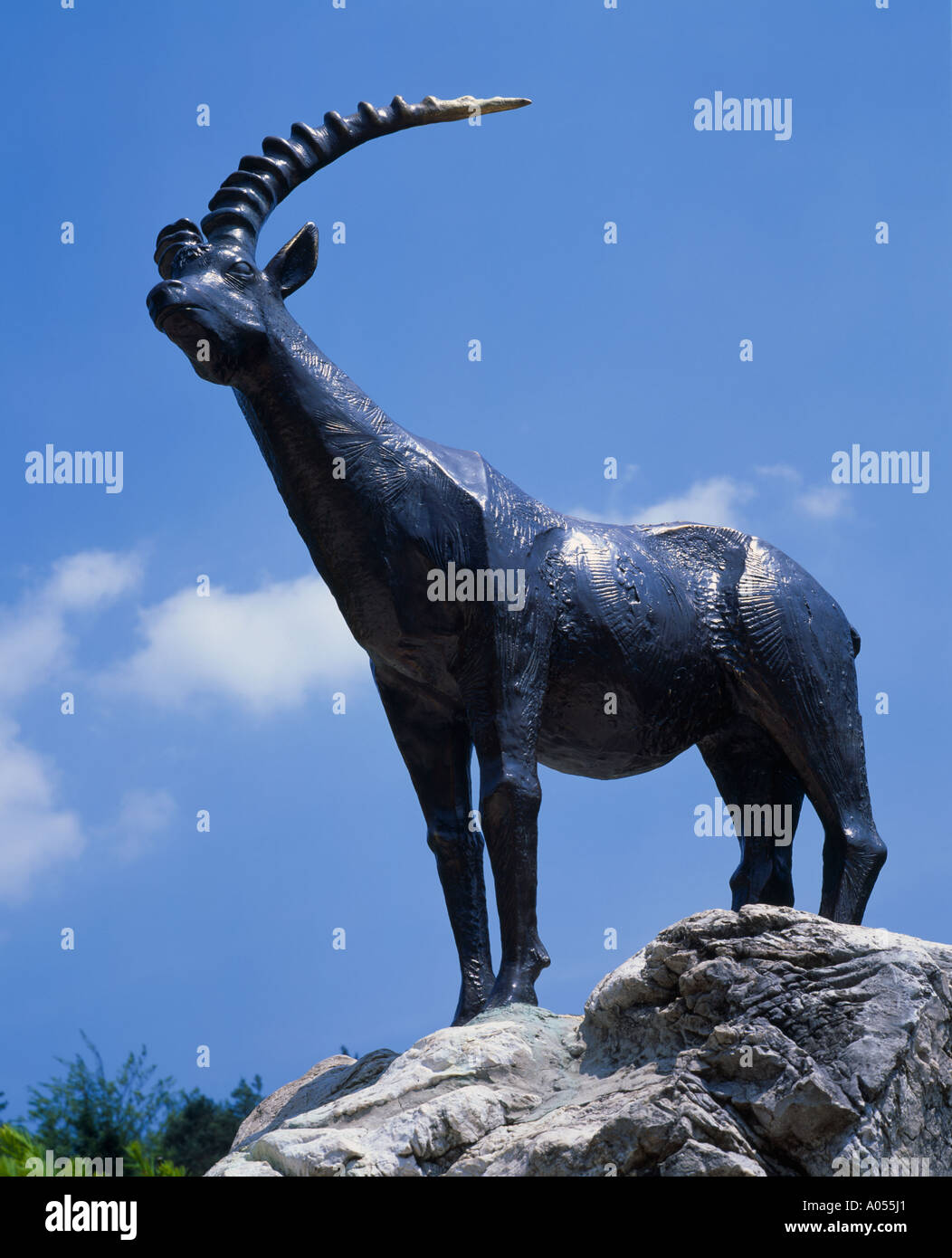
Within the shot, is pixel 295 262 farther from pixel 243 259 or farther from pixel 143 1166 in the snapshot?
pixel 143 1166

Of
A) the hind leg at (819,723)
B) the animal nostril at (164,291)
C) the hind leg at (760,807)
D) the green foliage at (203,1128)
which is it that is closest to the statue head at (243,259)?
the animal nostril at (164,291)

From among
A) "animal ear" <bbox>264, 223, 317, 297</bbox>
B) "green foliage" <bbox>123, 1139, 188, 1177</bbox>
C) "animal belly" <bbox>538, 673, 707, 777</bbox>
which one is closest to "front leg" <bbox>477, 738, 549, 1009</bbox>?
"animal belly" <bbox>538, 673, 707, 777</bbox>

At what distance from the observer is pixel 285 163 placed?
8367 millimetres

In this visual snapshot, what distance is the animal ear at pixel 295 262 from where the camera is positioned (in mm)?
8297

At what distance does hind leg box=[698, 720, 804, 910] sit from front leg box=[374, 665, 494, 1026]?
1619 mm

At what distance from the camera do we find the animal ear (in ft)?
27.2

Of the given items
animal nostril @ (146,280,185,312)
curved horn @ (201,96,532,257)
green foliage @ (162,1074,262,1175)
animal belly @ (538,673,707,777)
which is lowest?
green foliage @ (162,1074,262,1175)

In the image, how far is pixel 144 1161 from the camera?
9680mm

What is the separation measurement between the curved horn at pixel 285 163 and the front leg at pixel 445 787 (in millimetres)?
2530

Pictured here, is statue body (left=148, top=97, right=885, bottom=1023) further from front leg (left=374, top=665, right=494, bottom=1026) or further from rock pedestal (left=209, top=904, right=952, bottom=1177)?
rock pedestal (left=209, top=904, right=952, bottom=1177)

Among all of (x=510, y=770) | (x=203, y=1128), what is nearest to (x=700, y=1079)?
(x=510, y=770)

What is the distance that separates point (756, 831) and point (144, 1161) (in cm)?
440
